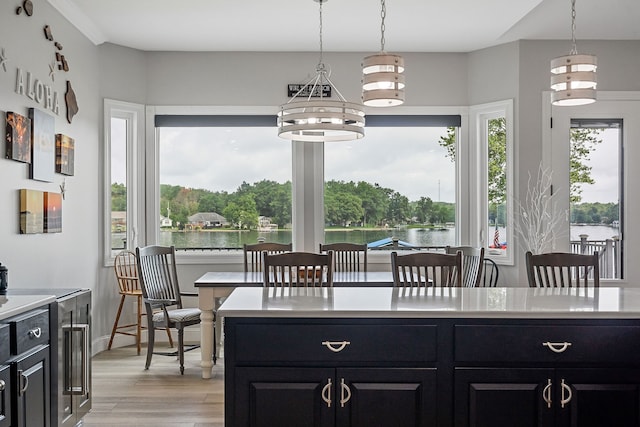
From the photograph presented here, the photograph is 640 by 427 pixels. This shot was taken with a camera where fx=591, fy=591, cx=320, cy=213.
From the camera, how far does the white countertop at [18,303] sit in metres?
2.46

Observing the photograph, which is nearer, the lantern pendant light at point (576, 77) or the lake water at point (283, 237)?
the lantern pendant light at point (576, 77)

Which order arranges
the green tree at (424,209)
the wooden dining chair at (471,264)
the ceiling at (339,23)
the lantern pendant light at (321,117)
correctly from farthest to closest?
the green tree at (424,209) < the ceiling at (339,23) < the wooden dining chair at (471,264) < the lantern pendant light at (321,117)

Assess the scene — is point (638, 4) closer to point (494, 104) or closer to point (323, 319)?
point (494, 104)

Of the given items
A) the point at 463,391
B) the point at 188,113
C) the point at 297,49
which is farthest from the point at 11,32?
the point at 463,391

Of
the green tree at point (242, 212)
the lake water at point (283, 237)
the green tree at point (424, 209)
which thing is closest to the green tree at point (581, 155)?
the lake water at point (283, 237)

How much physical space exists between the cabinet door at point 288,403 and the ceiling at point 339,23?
10.5ft

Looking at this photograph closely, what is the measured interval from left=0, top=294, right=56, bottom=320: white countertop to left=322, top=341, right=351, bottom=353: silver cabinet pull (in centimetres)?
131

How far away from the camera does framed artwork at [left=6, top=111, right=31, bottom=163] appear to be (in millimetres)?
3598

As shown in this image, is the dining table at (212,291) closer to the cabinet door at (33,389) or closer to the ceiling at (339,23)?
the cabinet door at (33,389)

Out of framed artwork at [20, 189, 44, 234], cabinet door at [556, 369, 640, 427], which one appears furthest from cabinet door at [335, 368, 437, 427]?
framed artwork at [20, 189, 44, 234]

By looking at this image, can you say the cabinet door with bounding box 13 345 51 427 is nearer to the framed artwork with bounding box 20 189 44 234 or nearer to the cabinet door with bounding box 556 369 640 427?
the framed artwork with bounding box 20 189 44 234

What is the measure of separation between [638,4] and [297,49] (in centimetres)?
302

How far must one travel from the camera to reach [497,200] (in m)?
5.87

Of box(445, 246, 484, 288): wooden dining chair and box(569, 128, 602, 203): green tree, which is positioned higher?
box(569, 128, 602, 203): green tree
